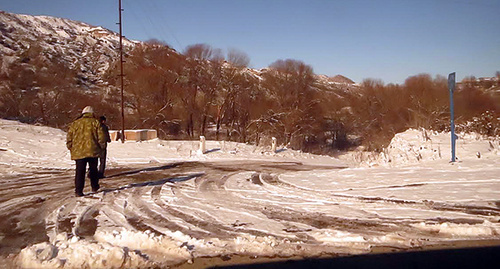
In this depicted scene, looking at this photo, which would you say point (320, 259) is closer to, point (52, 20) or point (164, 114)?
point (164, 114)

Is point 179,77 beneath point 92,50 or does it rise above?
beneath

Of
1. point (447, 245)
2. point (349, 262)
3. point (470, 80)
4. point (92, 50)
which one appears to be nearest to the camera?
point (349, 262)

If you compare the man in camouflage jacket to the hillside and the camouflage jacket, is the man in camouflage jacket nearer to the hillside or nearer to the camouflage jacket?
the camouflage jacket

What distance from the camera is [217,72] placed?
46062mm

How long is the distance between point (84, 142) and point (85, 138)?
82 mm

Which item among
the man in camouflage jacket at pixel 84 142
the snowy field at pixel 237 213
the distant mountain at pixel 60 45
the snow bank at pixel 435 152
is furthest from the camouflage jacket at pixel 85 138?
the distant mountain at pixel 60 45

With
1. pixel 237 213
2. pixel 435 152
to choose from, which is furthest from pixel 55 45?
pixel 237 213

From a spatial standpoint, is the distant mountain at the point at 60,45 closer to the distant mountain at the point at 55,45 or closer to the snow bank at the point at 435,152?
the distant mountain at the point at 55,45

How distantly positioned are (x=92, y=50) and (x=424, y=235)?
3953 inches

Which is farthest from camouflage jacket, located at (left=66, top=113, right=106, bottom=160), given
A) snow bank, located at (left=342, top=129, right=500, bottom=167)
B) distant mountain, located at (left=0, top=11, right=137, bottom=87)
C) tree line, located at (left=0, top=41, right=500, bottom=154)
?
distant mountain, located at (left=0, top=11, right=137, bottom=87)

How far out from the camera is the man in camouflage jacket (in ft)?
23.1

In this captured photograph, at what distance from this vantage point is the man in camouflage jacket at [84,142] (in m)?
7.04

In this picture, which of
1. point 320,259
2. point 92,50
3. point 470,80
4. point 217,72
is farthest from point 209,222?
point 92,50

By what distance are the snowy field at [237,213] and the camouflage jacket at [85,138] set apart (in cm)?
90
